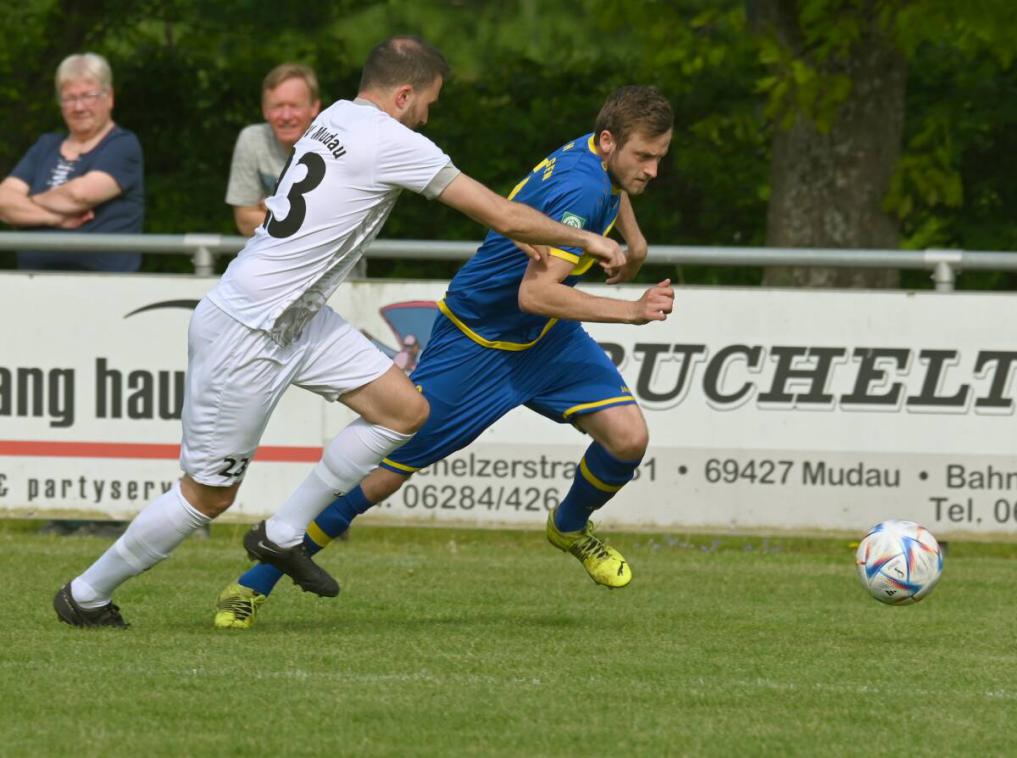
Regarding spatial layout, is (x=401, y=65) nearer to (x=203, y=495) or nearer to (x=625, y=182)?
(x=625, y=182)

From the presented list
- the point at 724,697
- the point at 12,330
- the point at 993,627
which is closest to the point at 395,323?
the point at 12,330

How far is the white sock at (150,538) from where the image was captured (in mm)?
7105

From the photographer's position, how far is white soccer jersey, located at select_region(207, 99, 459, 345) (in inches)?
274

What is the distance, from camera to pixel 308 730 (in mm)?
5582

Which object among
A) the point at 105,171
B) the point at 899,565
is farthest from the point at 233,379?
the point at 105,171

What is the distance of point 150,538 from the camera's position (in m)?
7.10

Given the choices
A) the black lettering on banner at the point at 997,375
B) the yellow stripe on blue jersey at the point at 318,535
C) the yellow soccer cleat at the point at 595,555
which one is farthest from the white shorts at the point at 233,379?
the black lettering on banner at the point at 997,375

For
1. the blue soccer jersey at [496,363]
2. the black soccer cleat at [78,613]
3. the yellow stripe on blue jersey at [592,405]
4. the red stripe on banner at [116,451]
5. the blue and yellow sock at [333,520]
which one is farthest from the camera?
the red stripe on banner at [116,451]

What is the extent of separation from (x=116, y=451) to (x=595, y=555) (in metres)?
3.57

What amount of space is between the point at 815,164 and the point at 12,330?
5.76 metres

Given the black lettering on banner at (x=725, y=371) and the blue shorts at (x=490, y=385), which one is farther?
the black lettering on banner at (x=725, y=371)

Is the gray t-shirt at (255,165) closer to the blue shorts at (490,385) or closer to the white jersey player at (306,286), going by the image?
the blue shorts at (490,385)

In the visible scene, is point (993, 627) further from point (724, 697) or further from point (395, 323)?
point (395, 323)

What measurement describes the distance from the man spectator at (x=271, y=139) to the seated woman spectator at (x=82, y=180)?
601mm
